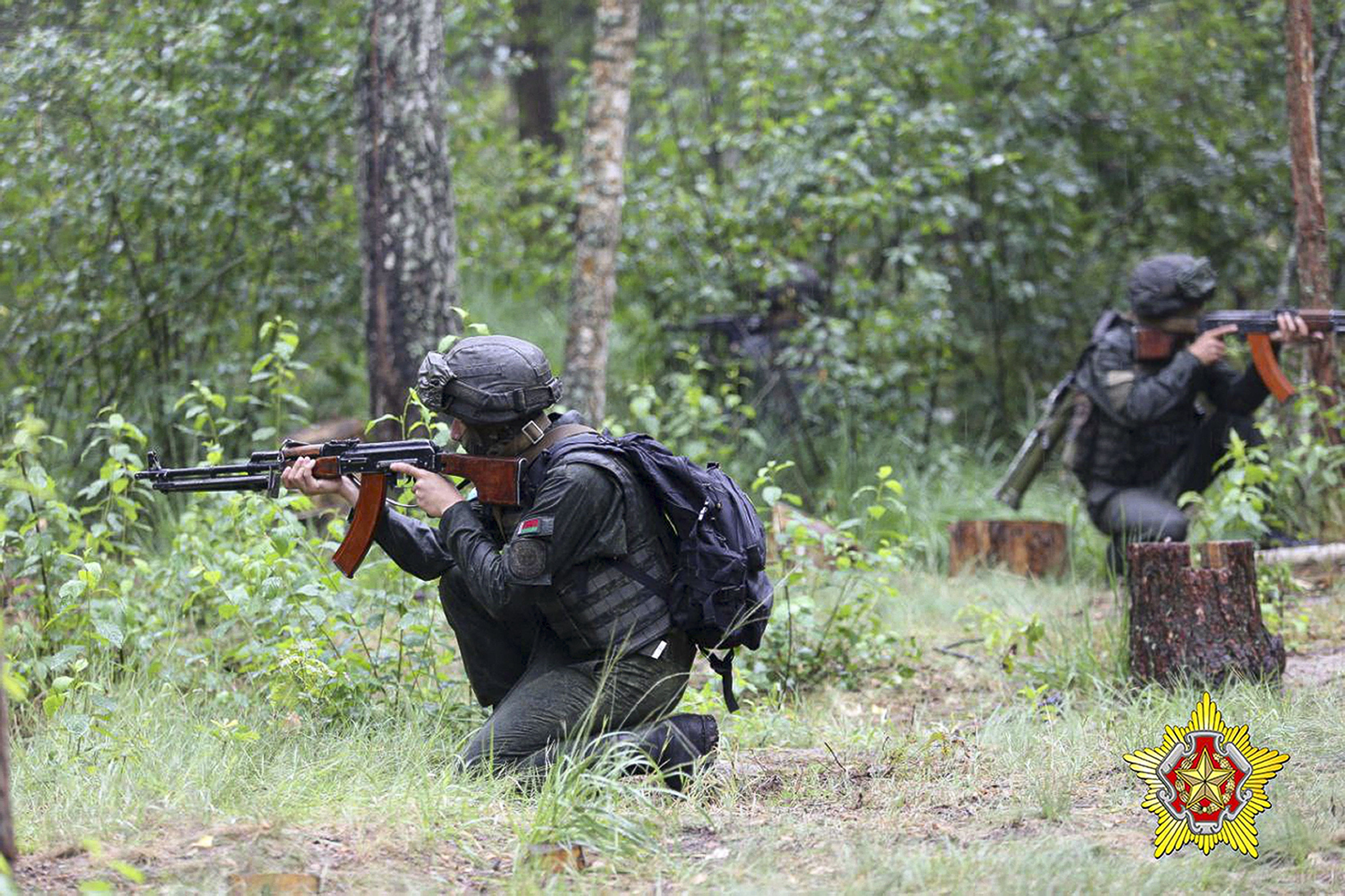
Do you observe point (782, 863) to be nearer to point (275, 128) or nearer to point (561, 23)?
point (275, 128)

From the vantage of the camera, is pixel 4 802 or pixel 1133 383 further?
pixel 1133 383

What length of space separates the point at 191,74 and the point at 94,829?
221 inches

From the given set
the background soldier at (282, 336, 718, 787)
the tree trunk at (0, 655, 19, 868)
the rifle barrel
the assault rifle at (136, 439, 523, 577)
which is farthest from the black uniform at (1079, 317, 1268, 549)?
the tree trunk at (0, 655, 19, 868)

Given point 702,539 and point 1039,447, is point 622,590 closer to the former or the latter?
point 702,539

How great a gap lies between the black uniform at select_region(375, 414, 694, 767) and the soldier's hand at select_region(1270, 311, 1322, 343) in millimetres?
4242

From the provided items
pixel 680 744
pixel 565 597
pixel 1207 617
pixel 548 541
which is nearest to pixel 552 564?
pixel 548 541

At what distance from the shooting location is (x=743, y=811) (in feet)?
12.7

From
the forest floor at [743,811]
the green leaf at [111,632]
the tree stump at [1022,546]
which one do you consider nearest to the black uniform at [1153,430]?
the tree stump at [1022,546]

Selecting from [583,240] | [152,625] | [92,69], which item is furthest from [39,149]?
[152,625]

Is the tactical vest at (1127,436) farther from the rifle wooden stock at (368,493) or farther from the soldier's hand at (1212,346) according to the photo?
the rifle wooden stock at (368,493)

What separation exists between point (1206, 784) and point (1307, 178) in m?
5.03

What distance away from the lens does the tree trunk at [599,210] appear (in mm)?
7438

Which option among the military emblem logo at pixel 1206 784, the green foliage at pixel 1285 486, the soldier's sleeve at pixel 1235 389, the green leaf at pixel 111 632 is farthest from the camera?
the soldier's sleeve at pixel 1235 389

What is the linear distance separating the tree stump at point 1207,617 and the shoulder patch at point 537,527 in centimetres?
247
